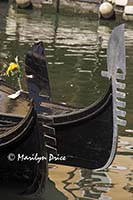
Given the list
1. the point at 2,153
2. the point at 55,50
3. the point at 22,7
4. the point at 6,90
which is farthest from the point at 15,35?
the point at 2,153

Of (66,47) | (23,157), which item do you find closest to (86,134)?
(23,157)

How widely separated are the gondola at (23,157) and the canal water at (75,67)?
61 centimetres

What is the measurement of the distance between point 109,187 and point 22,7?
19755mm

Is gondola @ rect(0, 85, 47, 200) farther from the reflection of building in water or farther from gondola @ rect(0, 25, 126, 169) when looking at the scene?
the reflection of building in water

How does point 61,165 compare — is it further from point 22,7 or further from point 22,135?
point 22,7

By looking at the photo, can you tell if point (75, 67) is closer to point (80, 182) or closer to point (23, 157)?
point (80, 182)

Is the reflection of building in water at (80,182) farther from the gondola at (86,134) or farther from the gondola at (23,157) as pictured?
the gondola at (23,157)

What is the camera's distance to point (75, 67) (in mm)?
13992

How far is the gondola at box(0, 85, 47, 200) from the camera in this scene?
5648mm

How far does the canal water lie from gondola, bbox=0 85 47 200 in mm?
608

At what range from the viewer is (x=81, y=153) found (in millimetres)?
6613

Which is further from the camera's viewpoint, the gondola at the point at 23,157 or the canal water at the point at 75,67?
the canal water at the point at 75,67

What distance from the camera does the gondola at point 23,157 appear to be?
18.5 ft

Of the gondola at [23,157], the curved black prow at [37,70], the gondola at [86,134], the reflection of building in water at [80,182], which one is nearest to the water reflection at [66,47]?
the curved black prow at [37,70]
